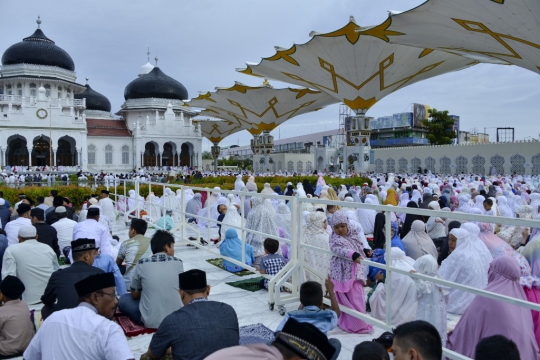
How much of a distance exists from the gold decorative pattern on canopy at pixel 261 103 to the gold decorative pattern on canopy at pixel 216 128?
7.89 m

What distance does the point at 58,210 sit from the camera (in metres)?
6.00

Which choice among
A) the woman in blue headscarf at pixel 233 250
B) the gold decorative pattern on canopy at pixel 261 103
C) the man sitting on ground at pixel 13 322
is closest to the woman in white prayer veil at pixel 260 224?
the woman in blue headscarf at pixel 233 250

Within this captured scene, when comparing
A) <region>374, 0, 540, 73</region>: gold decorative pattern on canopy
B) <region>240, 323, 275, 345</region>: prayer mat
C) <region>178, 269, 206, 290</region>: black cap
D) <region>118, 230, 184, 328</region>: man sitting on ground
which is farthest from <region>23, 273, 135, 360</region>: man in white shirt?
<region>374, 0, 540, 73</region>: gold decorative pattern on canopy

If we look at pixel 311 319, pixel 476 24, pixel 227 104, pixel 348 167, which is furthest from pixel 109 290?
pixel 227 104

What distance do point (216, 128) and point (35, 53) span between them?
57.7 feet

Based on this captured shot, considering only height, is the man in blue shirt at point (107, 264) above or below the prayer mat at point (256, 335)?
above

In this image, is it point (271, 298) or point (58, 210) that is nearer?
point (271, 298)

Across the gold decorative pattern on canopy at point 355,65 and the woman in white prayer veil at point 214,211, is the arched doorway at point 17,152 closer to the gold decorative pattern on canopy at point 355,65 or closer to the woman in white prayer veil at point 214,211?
the gold decorative pattern on canopy at point 355,65

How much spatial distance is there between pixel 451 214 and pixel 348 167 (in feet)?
80.0

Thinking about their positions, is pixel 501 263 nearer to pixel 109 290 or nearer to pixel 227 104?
pixel 109 290

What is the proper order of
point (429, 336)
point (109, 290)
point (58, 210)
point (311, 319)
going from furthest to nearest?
point (58, 210) → point (311, 319) → point (109, 290) → point (429, 336)

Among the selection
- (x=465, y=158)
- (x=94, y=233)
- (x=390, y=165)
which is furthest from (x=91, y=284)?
(x=390, y=165)

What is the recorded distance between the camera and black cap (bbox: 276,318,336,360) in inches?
58.6

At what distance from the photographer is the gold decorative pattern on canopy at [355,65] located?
1931 cm
